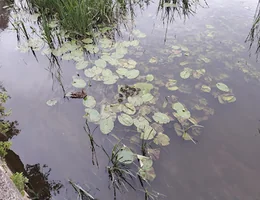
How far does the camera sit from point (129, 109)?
7.11 feet

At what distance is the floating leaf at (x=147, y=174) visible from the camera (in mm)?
1732

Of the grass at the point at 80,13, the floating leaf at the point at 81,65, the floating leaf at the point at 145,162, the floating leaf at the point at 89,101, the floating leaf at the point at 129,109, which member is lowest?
the floating leaf at the point at 145,162

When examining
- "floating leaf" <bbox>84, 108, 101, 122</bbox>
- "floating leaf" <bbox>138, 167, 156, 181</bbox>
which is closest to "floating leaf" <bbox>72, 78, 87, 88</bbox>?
"floating leaf" <bbox>84, 108, 101, 122</bbox>

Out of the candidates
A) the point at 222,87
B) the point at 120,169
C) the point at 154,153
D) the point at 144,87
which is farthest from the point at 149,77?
the point at 120,169

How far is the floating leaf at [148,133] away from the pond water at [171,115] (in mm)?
136

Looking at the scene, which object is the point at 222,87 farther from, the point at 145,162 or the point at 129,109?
the point at 145,162

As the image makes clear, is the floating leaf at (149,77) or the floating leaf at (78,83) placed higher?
the floating leaf at (78,83)

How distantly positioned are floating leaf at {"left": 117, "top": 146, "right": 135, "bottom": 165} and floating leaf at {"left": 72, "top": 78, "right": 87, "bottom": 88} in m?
0.87

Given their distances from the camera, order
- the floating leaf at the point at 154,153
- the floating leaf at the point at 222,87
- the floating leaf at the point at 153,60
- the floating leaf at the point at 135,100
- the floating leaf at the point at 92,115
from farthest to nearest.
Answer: the floating leaf at the point at 153,60 < the floating leaf at the point at 222,87 < the floating leaf at the point at 135,100 < the floating leaf at the point at 92,115 < the floating leaf at the point at 154,153

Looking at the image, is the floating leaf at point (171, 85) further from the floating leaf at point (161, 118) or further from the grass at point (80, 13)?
the grass at point (80, 13)

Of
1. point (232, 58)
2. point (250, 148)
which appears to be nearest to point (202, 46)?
point (232, 58)

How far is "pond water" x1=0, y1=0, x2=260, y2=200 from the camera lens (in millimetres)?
1759

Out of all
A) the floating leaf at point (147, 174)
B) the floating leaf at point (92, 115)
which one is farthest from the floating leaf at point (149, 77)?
the floating leaf at point (147, 174)

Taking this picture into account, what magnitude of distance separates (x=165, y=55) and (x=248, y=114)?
1.12 meters
